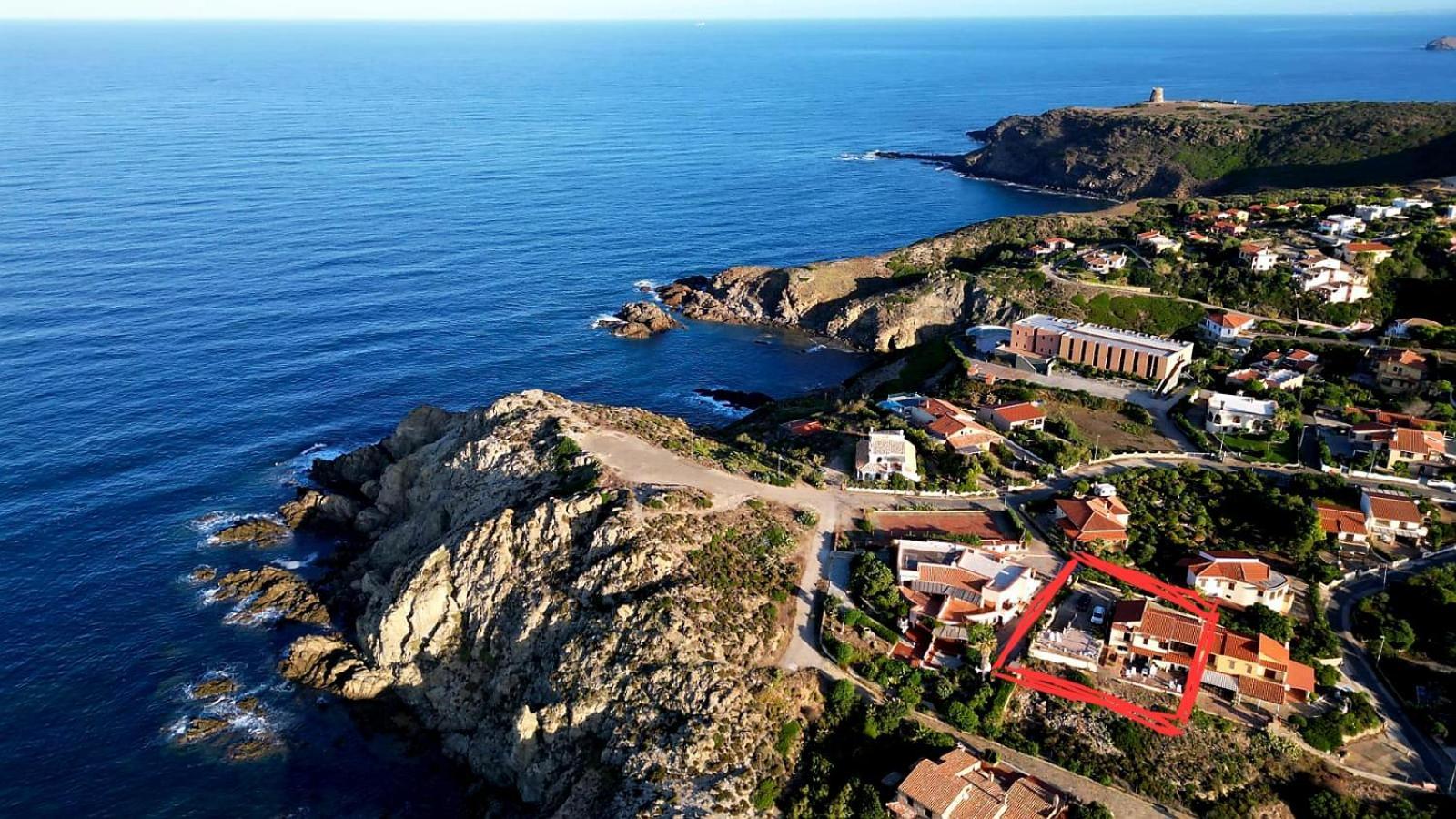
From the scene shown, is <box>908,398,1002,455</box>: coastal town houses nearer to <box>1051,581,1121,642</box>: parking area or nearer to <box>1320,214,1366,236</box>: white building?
<box>1051,581,1121,642</box>: parking area

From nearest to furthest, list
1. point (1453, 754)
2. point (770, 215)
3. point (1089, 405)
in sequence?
point (1453, 754) → point (1089, 405) → point (770, 215)

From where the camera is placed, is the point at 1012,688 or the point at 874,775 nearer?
the point at 874,775

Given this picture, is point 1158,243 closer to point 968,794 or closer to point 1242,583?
point 1242,583

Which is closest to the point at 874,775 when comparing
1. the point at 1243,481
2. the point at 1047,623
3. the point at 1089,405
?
the point at 1047,623

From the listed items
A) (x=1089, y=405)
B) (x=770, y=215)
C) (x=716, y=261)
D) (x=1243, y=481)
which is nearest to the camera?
(x=1243, y=481)

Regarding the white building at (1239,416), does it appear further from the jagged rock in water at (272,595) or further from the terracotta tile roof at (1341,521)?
the jagged rock in water at (272,595)

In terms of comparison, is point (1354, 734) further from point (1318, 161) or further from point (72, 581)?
point (1318, 161)

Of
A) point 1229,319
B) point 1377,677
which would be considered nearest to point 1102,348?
point 1229,319
